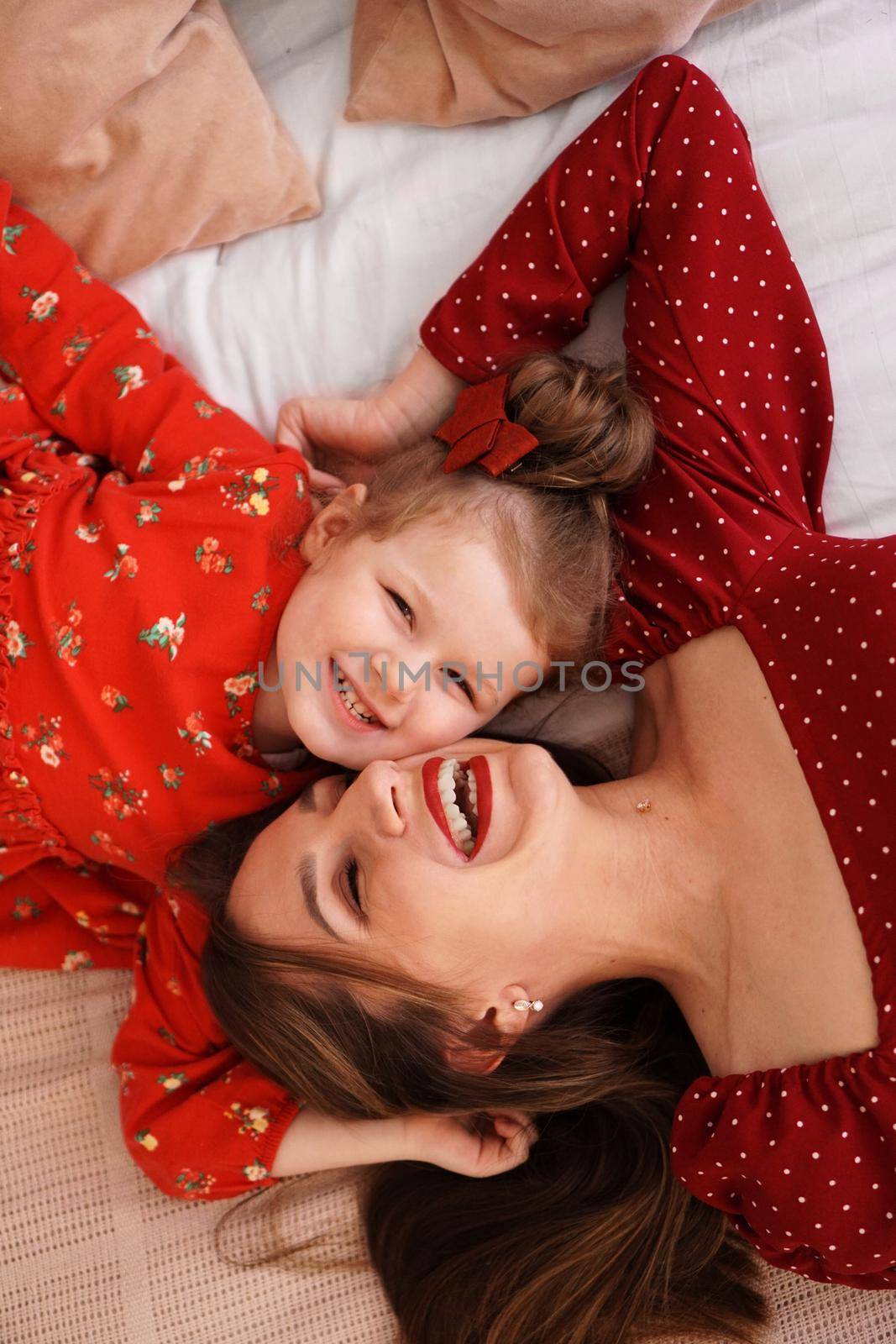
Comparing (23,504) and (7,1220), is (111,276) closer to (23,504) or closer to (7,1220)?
(23,504)

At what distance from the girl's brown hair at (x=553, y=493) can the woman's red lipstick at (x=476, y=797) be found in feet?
0.68

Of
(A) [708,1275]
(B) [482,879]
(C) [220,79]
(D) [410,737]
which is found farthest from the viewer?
(C) [220,79]

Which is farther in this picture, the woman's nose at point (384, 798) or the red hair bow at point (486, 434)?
the red hair bow at point (486, 434)

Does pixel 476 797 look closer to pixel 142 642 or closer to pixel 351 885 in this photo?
pixel 351 885

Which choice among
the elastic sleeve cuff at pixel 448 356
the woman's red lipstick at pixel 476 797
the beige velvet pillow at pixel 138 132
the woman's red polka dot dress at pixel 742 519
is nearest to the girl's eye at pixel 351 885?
the woman's red lipstick at pixel 476 797

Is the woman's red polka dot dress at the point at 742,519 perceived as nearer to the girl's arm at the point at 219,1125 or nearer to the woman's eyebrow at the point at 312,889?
the girl's arm at the point at 219,1125

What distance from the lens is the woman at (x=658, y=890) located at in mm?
1194

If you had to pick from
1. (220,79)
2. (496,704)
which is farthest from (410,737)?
(220,79)

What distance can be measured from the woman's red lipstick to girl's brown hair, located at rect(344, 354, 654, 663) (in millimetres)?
207

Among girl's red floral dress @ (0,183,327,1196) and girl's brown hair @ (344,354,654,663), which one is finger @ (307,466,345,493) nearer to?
girl's red floral dress @ (0,183,327,1196)

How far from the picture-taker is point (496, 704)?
137 cm

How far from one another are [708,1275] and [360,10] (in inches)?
73.9

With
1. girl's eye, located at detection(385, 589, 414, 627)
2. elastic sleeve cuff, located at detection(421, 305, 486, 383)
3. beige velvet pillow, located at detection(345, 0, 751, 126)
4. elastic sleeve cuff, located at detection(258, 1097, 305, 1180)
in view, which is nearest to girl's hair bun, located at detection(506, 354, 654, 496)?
elastic sleeve cuff, located at detection(421, 305, 486, 383)

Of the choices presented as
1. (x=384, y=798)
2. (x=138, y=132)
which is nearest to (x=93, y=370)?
(x=138, y=132)
